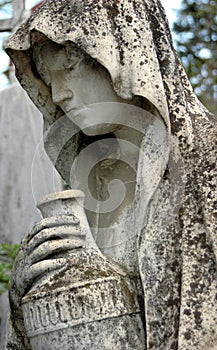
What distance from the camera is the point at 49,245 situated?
3172mm

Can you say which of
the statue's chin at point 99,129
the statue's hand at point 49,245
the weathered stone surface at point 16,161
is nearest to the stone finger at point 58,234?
the statue's hand at point 49,245

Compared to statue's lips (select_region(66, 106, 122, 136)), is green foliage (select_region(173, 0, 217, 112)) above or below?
above

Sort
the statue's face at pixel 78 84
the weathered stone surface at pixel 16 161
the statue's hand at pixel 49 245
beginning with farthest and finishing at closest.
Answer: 1. the weathered stone surface at pixel 16 161
2. the statue's face at pixel 78 84
3. the statue's hand at pixel 49 245

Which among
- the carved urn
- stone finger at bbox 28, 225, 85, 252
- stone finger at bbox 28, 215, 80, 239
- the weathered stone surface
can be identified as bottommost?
the carved urn

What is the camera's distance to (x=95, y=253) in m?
3.22

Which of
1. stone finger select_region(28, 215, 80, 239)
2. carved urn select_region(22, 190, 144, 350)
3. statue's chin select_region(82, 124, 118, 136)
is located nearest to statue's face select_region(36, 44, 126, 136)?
statue's chin select_region(82, 124, 118, 136)

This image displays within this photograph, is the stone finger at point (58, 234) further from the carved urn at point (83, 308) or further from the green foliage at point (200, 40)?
the green foliage at point (200, 40)

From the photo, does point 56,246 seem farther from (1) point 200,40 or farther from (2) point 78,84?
(1) point 200,40

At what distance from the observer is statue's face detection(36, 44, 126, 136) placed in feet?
11.0

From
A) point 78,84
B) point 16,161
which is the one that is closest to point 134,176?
point 78,84

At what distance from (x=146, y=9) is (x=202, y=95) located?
827 centimetres

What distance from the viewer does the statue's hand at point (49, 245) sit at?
3.17 m

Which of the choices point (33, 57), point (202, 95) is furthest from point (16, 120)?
point (33, 57)

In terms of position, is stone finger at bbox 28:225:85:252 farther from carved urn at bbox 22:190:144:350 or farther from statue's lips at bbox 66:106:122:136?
statue's lips at bbox 66:106:122:136
